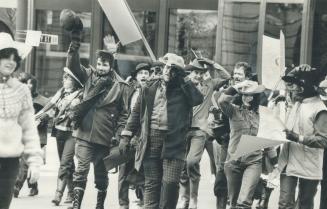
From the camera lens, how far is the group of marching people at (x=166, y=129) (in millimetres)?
7809

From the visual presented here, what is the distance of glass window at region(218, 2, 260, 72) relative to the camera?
1783cm

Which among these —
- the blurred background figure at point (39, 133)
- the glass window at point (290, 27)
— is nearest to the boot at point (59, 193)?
the blurred background figure at point (39, 133)

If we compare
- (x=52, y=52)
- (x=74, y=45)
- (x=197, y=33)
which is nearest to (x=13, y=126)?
(x=74, y=45)

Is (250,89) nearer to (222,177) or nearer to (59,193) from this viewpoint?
(222,177)

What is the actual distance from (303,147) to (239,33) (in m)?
8.52

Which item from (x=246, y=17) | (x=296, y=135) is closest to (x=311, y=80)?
(x=296, y=135)

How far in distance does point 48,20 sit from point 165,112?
10.2 metres

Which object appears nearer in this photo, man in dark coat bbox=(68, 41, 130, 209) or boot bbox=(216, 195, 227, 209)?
man in dark coat bbox=(68, 41, 130, 209)

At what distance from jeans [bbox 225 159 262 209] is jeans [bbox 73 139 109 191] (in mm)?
1783

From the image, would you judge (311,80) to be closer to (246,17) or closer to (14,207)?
(14,207)

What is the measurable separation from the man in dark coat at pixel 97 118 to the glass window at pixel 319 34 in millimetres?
6445

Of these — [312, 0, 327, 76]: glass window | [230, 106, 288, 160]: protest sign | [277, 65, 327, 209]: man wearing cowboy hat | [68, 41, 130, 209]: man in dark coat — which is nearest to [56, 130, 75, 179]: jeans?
[68, 41, 130, 209]: man in dark coat

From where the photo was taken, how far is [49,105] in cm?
1338

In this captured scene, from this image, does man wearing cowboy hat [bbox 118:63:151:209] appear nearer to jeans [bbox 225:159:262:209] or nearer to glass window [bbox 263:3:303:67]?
jeans [bbox 225:159:262:209]
